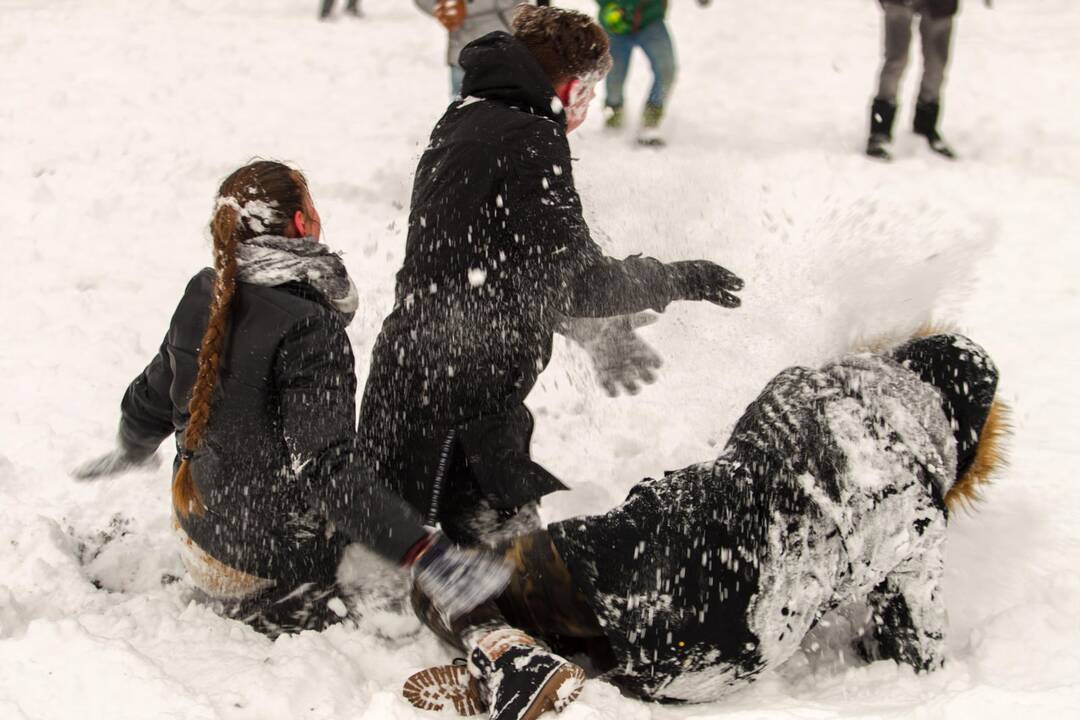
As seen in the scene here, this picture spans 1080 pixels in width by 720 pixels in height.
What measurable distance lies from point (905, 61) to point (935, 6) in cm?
37

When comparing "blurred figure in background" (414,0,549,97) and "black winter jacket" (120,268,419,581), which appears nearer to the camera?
"black winter jacket" (120,268,419,581)

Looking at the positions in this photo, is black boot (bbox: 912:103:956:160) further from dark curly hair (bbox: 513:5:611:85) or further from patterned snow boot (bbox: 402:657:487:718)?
patterned snow boot (bbox: 402:657:487:718)

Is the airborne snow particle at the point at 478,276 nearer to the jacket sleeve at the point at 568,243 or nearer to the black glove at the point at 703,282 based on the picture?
the jacket sleeve at the point at 568,243

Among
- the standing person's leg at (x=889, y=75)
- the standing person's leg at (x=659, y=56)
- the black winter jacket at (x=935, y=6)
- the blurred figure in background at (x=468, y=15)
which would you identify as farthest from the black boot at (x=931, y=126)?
the blurred figure in background at (x=468, y=15)

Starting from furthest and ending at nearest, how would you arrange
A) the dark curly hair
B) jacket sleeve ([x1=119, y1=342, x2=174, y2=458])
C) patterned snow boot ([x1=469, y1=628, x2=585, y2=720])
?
the dark curly hair < jacket sleeve ([x1=119, y1=342, x2=174, y2=458]) < patterned snow boot ([x1=469, y1=628, x2=585, y2=720])

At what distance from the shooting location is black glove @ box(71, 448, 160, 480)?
287 cm

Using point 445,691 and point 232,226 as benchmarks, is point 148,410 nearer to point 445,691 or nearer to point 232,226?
point 232,226

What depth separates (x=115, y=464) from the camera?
290 cm

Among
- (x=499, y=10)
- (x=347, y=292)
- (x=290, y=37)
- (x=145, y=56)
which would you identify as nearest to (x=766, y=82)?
(x=499, y=10)

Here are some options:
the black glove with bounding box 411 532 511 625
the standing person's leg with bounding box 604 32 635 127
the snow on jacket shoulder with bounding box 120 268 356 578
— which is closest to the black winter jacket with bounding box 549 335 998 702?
the black glove with bounding box 411 532 511 625

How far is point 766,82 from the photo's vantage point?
25.9ft

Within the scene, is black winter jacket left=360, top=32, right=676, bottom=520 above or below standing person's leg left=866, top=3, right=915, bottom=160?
below

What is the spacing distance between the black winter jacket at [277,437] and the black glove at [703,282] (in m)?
1.01

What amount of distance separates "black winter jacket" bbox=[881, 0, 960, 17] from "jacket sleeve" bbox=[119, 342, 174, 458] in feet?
17.8
